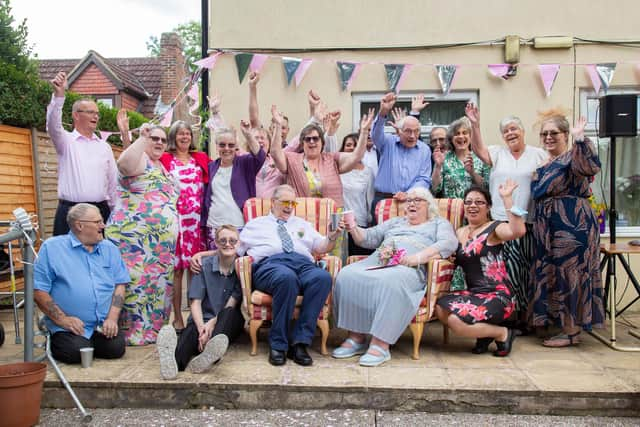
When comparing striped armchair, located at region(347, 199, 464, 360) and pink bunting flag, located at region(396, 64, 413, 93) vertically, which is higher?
pink bunting flag, located at region(396, 64, 413, 93)

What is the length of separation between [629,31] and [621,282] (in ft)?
7.72

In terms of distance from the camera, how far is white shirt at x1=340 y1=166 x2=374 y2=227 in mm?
4637

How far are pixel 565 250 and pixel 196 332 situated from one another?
254 cm

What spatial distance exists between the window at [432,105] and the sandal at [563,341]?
2452mm

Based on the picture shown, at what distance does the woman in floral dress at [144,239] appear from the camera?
13.2 feet

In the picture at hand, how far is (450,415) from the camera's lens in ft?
10.0

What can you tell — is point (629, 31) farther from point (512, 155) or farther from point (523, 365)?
point (523, 365)

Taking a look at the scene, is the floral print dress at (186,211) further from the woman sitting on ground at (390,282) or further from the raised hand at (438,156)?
the raised hand at (438,156)

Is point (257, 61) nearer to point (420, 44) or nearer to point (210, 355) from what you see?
point (420, 44)

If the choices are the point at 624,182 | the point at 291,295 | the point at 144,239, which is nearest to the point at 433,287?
the point at 291,295

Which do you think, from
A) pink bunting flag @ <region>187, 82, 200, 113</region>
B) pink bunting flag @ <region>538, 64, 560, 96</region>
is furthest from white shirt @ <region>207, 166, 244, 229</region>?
pink bunting flag @ <region>538, 64, 560, 96</region>

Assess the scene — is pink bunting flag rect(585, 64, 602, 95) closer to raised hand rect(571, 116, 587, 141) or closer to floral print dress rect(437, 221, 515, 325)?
raised hand rect(571, 116, 587, 141)

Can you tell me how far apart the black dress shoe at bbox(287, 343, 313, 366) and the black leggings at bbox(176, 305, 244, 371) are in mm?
450

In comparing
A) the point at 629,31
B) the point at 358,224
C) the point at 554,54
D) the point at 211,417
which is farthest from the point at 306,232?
the point at 629,31
